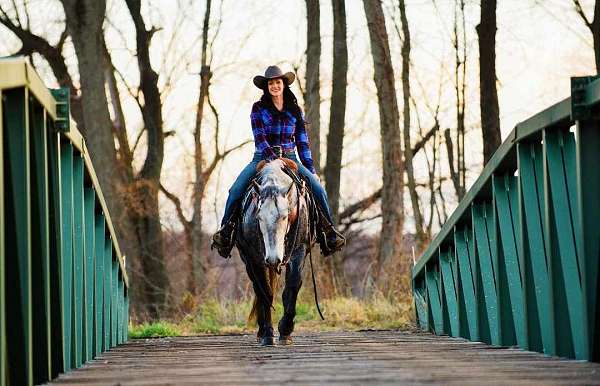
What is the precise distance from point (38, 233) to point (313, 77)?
18904mm

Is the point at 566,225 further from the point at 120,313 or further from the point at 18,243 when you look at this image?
the point at 120,313

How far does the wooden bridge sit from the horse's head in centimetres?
75

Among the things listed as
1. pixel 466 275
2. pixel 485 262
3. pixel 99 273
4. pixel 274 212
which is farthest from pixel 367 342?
pixel 99 273

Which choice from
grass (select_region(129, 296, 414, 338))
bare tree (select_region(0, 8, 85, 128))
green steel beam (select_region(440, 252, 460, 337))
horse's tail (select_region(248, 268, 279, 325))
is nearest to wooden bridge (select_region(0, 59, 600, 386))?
horse's tail (select_region(248, 268, 279, 325))

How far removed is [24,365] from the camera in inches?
242

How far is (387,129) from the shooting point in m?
22.7

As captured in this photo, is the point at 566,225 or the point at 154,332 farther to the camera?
the point at 154,332

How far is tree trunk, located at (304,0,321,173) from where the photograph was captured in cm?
2528

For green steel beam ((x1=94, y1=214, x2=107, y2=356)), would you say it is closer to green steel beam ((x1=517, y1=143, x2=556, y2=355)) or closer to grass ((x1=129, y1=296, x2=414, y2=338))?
green steel beam ((x1=517, y1=143, x2=556, y2=355))

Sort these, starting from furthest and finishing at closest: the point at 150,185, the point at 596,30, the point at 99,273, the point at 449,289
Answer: the point at 150,185, the point at 596,30, the point at 449,289, the point at 99,273

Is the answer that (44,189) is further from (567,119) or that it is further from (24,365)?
(567,119)

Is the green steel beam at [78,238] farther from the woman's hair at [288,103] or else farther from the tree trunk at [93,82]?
the tree trunk at [93,82]

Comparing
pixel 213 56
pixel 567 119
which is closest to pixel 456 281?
pixel 567 119

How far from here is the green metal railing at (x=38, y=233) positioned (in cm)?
603
